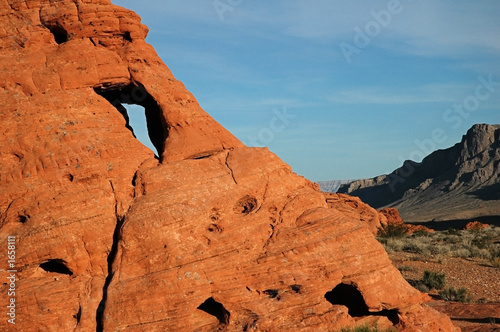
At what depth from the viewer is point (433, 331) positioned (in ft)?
38.3

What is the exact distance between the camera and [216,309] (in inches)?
440

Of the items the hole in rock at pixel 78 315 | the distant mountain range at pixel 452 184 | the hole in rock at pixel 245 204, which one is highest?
the distant mountain range at pixel 452 184

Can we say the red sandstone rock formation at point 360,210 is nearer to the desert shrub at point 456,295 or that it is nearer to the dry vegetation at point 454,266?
the dry vegetation at point 454,266

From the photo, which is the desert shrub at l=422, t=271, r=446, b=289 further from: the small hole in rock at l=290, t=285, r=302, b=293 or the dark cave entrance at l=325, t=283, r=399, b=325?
the small hole in rock at l=290, t=285, r=302, b=293

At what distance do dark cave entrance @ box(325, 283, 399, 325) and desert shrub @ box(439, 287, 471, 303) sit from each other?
5.69m

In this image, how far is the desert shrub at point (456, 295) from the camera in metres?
16.4

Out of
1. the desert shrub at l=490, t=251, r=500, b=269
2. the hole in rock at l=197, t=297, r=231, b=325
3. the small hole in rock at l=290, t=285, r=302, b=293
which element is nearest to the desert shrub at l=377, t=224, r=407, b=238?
the desert shrub at l=490, t=251, r=500, b=269

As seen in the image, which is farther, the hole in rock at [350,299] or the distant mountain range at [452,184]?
the distant mountain range at [452,184]

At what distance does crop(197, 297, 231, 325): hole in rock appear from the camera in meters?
10.7

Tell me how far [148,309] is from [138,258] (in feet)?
3.60

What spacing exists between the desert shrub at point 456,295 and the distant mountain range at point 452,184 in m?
45.8

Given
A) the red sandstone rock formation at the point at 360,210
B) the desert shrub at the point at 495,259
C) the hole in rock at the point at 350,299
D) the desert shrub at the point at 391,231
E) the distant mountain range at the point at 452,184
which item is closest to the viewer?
the hole in rock at the point at 350,299

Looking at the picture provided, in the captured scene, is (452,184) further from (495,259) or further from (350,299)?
(350,299)

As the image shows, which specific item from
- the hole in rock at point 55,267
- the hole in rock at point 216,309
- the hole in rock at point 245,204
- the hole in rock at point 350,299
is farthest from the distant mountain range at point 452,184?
the hole in rock at point 55,267
